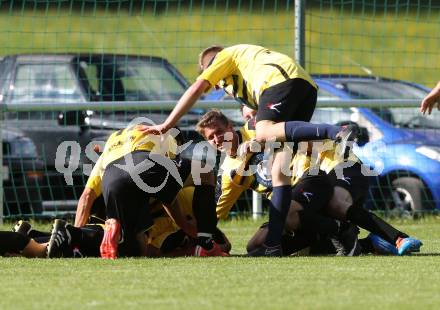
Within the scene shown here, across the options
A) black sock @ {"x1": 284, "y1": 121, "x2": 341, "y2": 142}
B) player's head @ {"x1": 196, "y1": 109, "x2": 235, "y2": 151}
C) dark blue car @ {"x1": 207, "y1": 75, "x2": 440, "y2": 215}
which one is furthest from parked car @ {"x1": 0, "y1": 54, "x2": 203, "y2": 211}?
black sock @ {"x1": 284, "y1": 121, "x2": 341, "y2": 142}

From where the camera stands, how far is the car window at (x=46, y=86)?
11.9 meters

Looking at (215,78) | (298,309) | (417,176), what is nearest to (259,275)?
(298,309)

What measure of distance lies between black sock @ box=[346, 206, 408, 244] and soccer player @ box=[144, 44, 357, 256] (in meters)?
0.56

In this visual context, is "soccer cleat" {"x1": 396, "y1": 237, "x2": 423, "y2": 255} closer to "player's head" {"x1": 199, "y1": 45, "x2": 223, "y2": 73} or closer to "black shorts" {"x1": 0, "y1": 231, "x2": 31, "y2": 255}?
"player's head" {"x1": 199, "y1": 45, "x2": 223, "y2": 73}

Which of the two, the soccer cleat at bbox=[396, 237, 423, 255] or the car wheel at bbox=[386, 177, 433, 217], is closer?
the soccer cleat at bbox=[396, 237, 423, 255]

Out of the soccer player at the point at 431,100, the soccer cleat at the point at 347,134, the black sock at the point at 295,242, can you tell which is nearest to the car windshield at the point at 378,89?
the black sock at the point at 295,242

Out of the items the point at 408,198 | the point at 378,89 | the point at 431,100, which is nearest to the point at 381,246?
the point at 431,100

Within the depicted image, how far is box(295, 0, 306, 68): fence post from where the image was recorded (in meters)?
10.9

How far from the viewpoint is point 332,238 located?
25.5ft

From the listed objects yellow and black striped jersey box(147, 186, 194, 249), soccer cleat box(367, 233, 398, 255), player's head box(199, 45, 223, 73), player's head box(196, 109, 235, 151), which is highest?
player's head box(199, 45, 223, 73)

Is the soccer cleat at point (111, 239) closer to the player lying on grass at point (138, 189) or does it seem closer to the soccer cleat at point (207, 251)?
the player lying on grass at point (138, 189)

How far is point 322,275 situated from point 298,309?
1224 millimetres

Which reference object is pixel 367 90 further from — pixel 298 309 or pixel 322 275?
pixel 298 309

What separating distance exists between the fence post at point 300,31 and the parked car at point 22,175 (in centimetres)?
271
